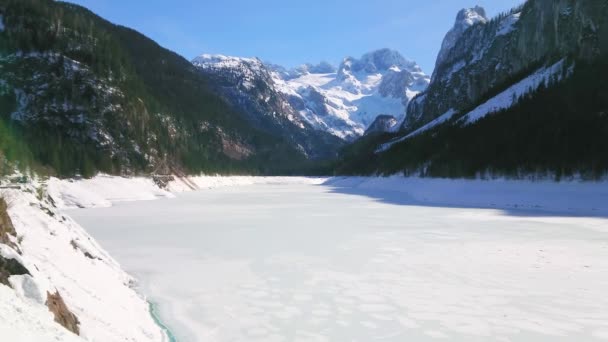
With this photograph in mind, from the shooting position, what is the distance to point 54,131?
61.1 meters

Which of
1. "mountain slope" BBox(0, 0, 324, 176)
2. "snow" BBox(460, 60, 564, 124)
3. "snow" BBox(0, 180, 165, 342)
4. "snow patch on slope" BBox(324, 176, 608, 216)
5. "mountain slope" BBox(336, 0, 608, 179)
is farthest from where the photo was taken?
"snow" BBox(460, 60, 564, 124)

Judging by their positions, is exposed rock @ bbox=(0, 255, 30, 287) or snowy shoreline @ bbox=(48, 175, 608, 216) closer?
exposed rock @ bbox=(0, 255, 30, 287)

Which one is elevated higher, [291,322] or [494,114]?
[494,114]

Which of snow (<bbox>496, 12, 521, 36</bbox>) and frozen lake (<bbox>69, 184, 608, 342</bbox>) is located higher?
snow (<bbox>496, 12, 521, 36</bbox>)

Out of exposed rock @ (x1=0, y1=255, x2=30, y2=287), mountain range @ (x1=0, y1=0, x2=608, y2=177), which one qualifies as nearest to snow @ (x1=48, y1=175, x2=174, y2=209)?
mountain range @ (x1=0, y1=0, x2=608, y2=177)

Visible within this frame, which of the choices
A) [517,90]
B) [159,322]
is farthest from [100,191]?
[517,90]

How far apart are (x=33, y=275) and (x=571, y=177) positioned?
47795 millimetres

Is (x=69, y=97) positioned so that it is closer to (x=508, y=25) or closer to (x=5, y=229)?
(x=5, y=229)

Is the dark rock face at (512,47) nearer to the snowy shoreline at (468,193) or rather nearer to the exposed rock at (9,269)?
the snowy shoreline at (468,193)

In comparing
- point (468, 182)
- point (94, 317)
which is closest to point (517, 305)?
point (94, 317)

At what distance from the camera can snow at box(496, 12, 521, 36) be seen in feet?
435

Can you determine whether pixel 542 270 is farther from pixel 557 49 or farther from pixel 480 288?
pixel 557 49

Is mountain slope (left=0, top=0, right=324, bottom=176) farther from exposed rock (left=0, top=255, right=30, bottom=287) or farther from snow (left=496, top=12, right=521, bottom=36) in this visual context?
snow (left=496, top=12, right=521, bottom=36)

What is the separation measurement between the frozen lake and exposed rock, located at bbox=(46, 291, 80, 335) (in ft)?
8.28
